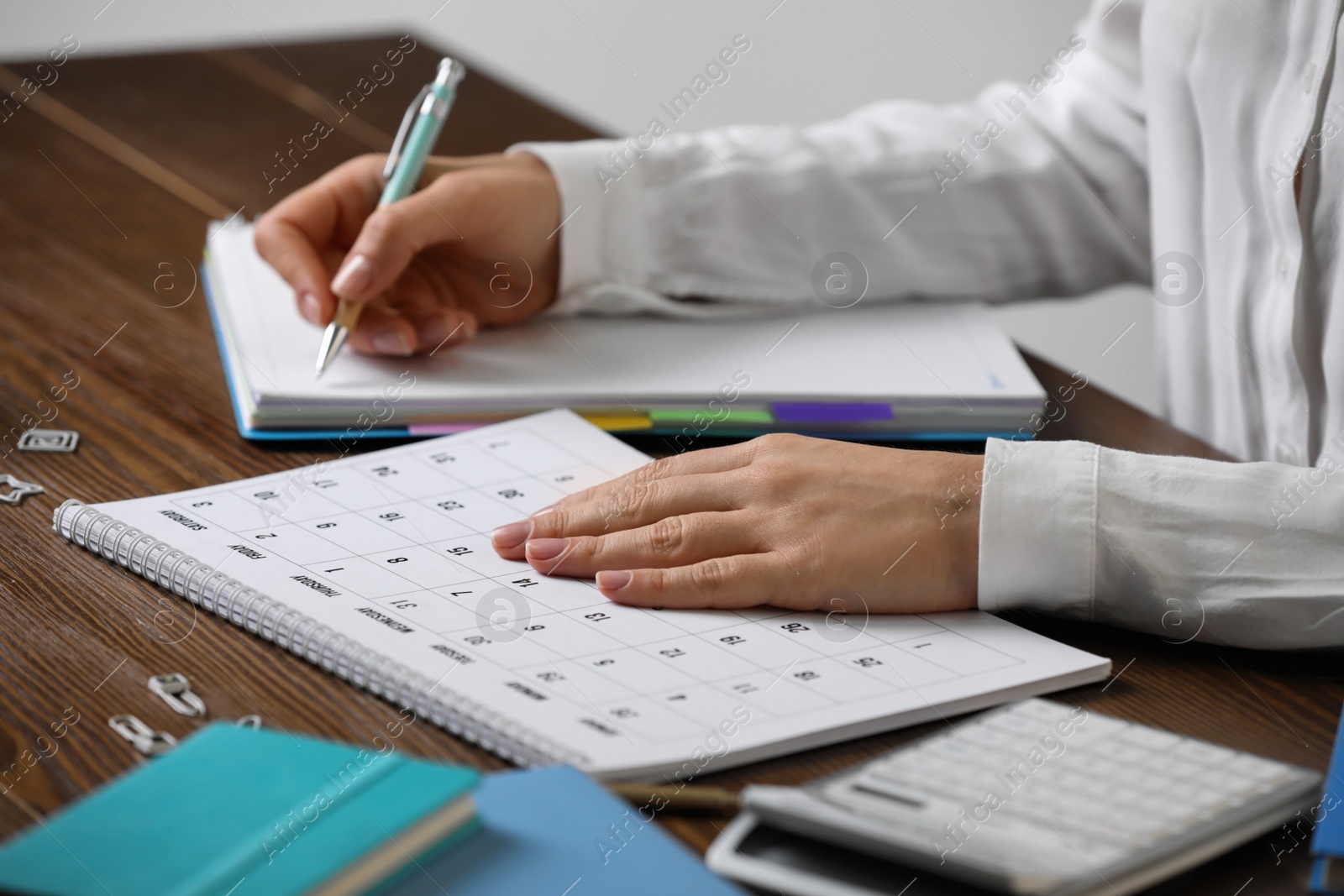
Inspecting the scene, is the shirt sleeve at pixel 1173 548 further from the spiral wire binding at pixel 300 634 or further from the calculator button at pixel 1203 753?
the spiral wire binding at pixel 300 634

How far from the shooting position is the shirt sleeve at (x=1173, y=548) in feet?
2.31

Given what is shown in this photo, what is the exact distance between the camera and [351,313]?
0.98m

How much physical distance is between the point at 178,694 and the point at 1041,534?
1.54 ft

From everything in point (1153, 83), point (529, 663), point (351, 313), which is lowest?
point (529, 663)

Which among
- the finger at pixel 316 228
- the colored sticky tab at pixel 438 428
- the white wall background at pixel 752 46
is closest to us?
the colored sticky tab at pixel 438 428

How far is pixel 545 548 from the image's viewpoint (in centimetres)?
73

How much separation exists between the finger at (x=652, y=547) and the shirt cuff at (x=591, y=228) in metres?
0.39

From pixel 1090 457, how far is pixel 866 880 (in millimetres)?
340

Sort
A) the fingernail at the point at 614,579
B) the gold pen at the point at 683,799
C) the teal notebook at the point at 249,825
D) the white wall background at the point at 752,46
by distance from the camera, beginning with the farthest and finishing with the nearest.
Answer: the white wall background at the point at 752,46 < the fingernail at the point at 614,579 < the gold pen at the point at 683,799 < the teal notebook at the point at 249,825

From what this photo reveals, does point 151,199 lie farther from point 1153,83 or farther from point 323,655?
point 1153,83

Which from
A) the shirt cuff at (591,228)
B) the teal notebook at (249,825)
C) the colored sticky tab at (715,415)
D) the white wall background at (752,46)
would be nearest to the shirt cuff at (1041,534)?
the colored sticky tab at (715,415)

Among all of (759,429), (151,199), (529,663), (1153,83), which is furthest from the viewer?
(151,199)

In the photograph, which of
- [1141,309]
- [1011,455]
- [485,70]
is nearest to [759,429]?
[1011,455]

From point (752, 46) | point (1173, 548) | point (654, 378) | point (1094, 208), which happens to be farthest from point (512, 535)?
point (752, 46)
